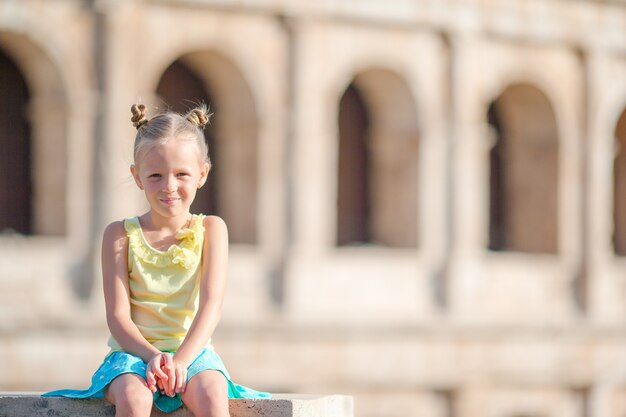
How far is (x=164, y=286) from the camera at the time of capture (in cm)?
675

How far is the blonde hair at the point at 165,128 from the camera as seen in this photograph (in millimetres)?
6723

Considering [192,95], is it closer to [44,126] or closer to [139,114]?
[44,126]

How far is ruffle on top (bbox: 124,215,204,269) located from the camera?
6730 millimetres

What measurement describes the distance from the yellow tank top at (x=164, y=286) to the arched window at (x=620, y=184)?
21.7 metres

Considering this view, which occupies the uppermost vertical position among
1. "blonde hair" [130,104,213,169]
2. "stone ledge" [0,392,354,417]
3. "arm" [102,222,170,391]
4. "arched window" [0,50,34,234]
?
"arched window" [0,50,34,234]

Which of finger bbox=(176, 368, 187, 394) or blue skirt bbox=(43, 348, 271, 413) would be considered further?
blue skirt bbox=(43, 348, 271, 413)

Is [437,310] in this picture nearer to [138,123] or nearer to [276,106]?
[276,106]

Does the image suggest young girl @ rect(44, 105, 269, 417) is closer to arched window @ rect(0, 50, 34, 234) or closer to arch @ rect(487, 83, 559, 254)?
arched window @ rect(0, 50, 34, 234)

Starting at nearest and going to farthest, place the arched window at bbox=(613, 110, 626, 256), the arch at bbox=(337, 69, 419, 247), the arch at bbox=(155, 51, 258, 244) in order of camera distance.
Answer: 1. the arch at bbox=(155, 51, 258, 244)
2. the arch at bbox=(337, 69, 419, 247)
3. the arched window at bbox=(613, 110, 626, 256)

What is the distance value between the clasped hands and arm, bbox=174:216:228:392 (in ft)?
0.03

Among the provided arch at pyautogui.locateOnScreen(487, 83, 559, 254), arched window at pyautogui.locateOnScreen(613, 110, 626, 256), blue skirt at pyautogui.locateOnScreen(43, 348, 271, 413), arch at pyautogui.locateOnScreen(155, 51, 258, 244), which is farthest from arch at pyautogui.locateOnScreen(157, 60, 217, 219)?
blue skirt at pyautogui.locateOnScreen(43, 348, 271, 413)

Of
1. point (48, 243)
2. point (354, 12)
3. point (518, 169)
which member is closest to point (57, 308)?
point (48, 243)

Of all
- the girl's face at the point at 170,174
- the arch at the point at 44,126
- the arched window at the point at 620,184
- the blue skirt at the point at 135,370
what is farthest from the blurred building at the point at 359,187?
the blue skirt at the point at 135,370

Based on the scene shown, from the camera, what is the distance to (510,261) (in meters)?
25.4
